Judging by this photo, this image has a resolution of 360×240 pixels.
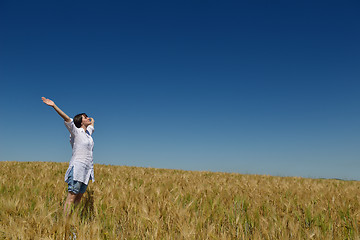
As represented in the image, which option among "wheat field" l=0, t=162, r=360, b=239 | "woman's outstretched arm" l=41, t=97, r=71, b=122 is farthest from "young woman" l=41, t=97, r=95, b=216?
"wheat field" l=0, t=162, r=360, b=239

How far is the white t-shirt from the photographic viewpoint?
3623 mm

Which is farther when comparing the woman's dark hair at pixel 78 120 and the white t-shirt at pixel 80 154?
the woman's dark hair at pixel 78 120

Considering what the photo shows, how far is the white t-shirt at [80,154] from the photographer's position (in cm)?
362

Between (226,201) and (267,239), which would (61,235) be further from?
(226,201)

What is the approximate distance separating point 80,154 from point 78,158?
69 millimetres

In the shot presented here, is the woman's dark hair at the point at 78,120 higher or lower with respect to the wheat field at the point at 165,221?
higher

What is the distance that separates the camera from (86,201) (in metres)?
4.22

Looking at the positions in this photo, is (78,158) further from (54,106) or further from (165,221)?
(165,221)

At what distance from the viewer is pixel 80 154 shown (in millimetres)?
3744

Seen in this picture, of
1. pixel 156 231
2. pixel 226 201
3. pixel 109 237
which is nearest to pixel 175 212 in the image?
pixel 156 231

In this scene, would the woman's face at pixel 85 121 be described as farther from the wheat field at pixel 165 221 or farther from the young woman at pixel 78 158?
the wheat field at pixel 165 221

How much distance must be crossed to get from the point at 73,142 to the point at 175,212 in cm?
210

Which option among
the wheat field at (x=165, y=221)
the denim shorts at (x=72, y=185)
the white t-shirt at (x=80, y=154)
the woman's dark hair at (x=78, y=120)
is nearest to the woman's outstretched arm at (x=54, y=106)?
the white t-shirt at (x=80, y=154)

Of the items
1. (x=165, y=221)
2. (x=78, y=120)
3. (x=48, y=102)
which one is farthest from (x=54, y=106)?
(x=165, y=221)
